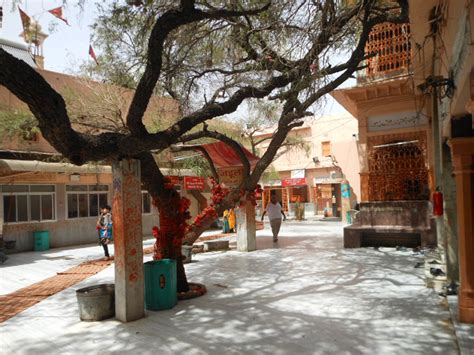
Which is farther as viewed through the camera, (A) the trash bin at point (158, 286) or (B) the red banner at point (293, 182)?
(B) the red banner at point (293, 182)

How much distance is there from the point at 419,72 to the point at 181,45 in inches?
204

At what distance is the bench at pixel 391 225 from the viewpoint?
1252 centimetres

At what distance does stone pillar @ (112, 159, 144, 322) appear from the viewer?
6.19 m

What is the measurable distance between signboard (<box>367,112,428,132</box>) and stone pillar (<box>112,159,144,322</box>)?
10.6 metres

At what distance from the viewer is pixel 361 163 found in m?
14.7

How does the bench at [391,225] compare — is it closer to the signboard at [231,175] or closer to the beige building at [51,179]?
the signboard at [231,175]

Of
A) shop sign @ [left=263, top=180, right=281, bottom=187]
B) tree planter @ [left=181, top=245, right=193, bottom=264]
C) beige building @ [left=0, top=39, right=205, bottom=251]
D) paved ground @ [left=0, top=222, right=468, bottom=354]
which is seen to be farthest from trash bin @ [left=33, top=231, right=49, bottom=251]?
shop sign @ [left=263, top=180, right=281, bottom=187]

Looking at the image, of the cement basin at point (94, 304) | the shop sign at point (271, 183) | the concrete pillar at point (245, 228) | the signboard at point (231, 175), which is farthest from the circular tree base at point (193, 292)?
the shop sign at point (271, 183)

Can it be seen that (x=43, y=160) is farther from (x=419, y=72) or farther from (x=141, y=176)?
(x=419, y=72)

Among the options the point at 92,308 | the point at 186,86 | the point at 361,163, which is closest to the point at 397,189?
the point at 361,163

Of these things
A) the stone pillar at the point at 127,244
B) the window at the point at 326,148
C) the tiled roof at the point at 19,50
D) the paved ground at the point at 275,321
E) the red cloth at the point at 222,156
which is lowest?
the paved ground at the point at 275,321

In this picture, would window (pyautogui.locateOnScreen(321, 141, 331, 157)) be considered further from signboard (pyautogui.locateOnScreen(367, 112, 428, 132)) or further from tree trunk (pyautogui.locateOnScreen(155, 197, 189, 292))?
tree trunk (pyautogui.locateOnScreen(155, 197, 189, 292))

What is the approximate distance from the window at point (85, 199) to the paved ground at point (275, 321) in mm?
8318

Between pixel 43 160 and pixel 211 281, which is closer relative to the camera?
pixel 211 281
